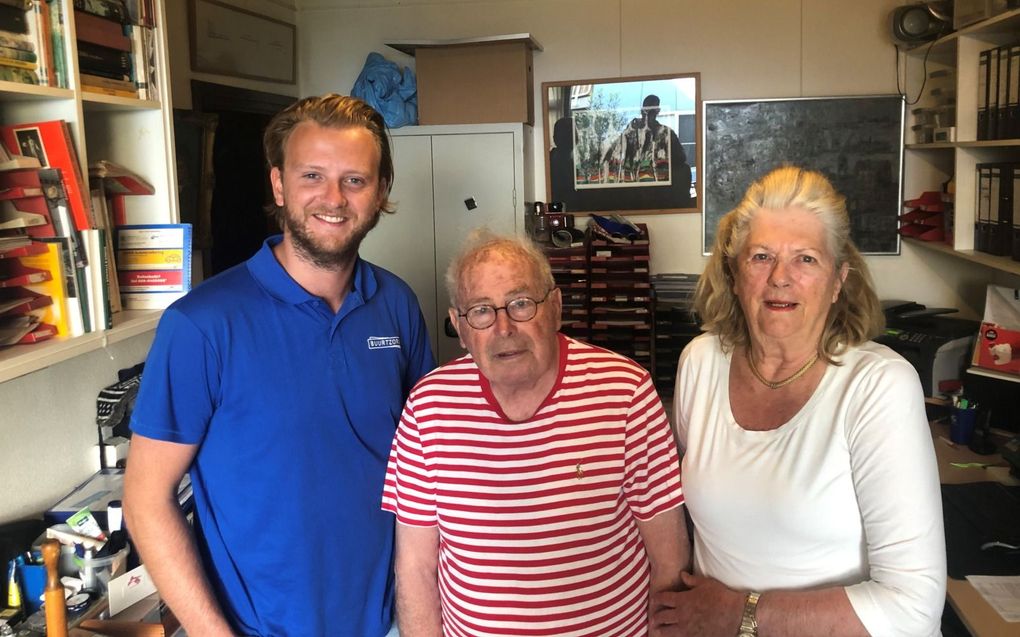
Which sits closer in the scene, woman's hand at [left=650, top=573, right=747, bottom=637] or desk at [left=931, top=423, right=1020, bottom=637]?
woman's hand at [left=650, top=573, right=747, bottom=637]

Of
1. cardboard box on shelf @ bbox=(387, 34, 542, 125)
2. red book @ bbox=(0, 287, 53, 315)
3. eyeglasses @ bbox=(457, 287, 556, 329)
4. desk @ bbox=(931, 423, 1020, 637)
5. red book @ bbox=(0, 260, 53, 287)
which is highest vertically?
cardboard box on shelf @ bbox=(387, 34, 542, 125)

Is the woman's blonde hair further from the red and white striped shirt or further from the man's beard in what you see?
the man's beard

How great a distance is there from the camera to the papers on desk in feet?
5.75

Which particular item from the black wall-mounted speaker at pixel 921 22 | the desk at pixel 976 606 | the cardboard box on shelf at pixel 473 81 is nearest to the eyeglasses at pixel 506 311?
the desk at pixel 976 606

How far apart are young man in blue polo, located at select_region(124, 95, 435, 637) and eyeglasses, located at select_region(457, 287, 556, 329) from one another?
313 mm

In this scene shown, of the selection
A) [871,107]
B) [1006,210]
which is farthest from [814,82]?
[1006,210]

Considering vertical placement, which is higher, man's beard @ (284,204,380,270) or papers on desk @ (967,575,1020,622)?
man's beard @ (284,204,380,270)

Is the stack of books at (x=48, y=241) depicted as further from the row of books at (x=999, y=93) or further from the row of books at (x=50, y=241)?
the row of books at (x=999, y=93)

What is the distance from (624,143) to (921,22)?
140 centimetres

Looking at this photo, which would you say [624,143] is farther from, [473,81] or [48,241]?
[48,241]

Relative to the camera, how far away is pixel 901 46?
12.5 feet

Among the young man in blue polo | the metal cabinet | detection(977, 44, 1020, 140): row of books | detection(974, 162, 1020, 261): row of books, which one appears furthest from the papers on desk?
the metal cabinet

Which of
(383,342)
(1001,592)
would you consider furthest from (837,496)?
(383,342)

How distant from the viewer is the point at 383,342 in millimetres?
1674
